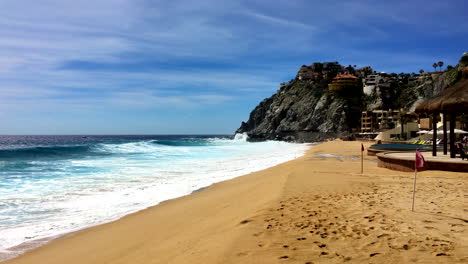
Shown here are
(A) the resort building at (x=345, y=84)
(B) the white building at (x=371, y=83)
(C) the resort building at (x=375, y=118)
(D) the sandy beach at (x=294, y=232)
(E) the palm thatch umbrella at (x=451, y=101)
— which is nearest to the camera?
(D) the sandy beach at (x=294, y=232)

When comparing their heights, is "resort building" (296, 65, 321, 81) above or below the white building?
above

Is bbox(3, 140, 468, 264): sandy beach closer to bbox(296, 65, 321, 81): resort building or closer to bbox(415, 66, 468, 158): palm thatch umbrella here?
bbox(415, 66, 468, 158): palm thatch umbrella

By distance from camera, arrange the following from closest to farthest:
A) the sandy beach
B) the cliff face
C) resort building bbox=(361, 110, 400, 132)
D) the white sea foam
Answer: the sandy beach, the white sea foam, resort building bbox=(361, 110, 400, 132), the cliff face

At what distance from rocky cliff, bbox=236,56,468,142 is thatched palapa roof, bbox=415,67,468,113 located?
261 ft

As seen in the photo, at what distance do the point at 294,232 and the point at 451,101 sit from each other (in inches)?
512

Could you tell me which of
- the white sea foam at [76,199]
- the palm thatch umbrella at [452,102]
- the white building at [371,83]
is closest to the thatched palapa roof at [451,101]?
the palm thatch umbrella at [452,102]

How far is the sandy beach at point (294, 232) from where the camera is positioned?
4.59 m

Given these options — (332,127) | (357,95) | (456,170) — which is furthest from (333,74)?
(456,170)

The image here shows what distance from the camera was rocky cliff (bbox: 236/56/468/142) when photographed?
96.3 meters

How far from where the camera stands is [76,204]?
10.9 meters

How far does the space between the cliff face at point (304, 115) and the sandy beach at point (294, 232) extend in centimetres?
8907

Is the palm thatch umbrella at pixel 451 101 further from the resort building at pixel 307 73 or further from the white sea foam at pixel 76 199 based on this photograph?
the resort building at pixel 307 73

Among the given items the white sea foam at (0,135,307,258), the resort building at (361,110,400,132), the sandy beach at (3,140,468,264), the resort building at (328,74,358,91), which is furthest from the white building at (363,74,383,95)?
the sandy beach at (3,140,468,264)

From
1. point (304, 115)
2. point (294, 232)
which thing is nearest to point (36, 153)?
point (294, 232)
